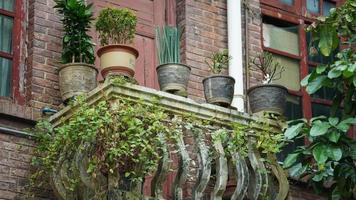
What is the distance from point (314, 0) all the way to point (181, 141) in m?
4.19

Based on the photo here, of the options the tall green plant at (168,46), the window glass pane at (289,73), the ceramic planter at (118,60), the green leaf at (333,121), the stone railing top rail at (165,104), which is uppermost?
the window glass pane at (289,73)

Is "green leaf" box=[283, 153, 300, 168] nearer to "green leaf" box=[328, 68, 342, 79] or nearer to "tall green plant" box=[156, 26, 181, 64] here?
"green leaf" box=[328, 68, 342, 79]

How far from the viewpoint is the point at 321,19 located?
11.1 metres

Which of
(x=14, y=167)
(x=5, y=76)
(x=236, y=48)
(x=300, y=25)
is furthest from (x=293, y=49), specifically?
(x=14, y=167)

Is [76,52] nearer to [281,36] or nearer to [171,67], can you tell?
[171,67]

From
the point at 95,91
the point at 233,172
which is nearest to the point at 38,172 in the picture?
the point at 95,91

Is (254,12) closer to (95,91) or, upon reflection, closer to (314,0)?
(314,0)

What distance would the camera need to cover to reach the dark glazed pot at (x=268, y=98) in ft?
37.6

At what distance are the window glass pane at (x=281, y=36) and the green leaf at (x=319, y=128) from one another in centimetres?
255

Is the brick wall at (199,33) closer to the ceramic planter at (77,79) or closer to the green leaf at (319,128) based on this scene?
the ceramic planter at (77,79)

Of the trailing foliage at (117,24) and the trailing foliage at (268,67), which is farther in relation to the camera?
the trailing foliage at (268,67)

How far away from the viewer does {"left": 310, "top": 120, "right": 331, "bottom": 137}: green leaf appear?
10.6m

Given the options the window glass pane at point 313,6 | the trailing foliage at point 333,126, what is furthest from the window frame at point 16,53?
the window glass pane at point 313,6

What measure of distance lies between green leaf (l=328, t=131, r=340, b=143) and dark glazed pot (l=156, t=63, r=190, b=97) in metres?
1.48
